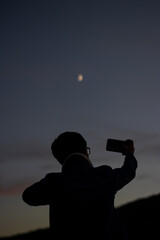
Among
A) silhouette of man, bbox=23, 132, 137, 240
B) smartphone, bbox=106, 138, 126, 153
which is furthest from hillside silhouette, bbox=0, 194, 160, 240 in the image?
silhouette of man, bbox=23, 132, 137, 240

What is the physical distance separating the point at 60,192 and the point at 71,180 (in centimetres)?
15

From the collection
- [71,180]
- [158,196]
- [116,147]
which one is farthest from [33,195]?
[158,196]

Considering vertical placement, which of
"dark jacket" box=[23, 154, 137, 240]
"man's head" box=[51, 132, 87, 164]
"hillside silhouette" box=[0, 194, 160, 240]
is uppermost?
"hillside silhouette" box=[0, 194, 160, 240]

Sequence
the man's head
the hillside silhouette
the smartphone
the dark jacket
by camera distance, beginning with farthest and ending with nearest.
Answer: the hillside silhouette < the smartphone < the man's head < the dark jacket

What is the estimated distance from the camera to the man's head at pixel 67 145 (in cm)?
308

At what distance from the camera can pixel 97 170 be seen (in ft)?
9.42

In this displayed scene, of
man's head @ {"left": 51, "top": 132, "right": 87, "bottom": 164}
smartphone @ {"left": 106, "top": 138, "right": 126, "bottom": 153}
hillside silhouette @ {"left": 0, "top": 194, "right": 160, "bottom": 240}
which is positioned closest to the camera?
man's head @ {"left": 51, "top": 132, "right": 87, "bottom": 164}

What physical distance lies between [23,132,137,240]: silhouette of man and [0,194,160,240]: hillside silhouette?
12227 millimetres

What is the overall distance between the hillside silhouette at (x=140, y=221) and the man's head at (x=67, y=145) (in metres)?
12.2

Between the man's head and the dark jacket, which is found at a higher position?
the man's head

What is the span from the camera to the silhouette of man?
2.79m

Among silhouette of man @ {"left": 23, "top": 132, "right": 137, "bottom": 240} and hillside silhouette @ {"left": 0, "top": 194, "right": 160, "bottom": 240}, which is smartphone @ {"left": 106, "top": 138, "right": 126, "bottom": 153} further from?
hillside silhouette @ {"left": 0, "top": 194, "right": 160, "bottom": 240}

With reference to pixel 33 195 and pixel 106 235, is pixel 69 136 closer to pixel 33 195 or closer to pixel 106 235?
pixel 33 195

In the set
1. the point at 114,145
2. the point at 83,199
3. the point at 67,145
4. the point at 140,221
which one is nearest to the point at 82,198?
the point at 83,199
